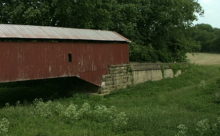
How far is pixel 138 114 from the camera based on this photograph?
16.6 m

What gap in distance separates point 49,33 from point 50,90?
5.84 meters

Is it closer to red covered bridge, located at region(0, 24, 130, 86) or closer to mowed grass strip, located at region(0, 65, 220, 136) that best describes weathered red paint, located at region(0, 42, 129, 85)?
red covered bridge, located at region(0, 24, 130, 86)

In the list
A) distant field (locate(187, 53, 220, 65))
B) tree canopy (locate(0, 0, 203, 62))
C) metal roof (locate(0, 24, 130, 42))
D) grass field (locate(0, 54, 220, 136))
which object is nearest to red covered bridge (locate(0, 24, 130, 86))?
metal roof (locate(0, 24, 130, 42))

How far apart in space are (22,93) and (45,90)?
1.79m

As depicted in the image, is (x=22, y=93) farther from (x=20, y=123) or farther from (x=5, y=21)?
(x=20, y=123)

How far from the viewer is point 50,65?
71.5ft

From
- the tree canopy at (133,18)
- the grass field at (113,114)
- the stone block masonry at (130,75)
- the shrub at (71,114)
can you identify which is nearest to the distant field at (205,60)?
the tree canopy at (133,18)

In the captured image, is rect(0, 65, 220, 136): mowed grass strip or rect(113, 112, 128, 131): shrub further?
rect(113, 112, 128, 131): shrub

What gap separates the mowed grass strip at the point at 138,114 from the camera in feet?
42.1

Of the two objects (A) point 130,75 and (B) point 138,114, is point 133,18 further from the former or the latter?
(B) point 138,114

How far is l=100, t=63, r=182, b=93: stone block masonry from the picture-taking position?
26.3 meters

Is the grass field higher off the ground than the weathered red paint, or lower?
lower

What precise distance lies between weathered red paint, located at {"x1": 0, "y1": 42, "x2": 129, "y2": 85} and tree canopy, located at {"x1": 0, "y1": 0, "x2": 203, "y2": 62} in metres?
5.76

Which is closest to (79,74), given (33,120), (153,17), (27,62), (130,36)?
(27,62)
